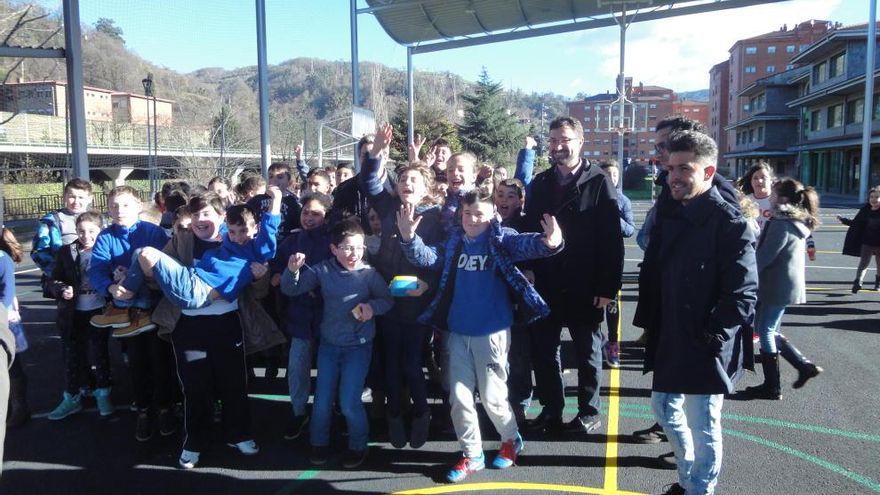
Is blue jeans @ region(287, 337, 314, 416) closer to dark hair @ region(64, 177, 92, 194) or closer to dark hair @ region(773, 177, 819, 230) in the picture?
dark hair @ region(64, 177, 92, 194)

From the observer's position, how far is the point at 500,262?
12.3 feet

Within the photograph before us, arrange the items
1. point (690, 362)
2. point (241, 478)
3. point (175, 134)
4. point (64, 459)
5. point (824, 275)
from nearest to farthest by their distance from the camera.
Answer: point (690, 362)
point (241, 478)
point (64, 459)
point (824, 275)
point (175, 134)

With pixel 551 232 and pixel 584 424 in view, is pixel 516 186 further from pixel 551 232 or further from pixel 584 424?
pixel 584 424

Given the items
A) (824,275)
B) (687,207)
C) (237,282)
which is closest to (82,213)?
(237,282)

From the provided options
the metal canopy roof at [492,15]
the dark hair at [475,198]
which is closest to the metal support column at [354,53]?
the metal canopy roof at [492,15]

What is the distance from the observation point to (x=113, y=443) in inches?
168

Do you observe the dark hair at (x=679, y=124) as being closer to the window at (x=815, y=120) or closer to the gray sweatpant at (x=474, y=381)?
the gray sweatpant at (x=474, y=381)

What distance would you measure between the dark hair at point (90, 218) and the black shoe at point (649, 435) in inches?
171

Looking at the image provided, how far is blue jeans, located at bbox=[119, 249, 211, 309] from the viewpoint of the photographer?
3549mm

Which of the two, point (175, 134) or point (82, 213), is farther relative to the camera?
point (175, 134)

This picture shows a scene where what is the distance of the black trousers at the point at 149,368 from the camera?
4.30m

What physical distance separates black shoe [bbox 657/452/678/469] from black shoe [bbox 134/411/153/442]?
11.6 feet

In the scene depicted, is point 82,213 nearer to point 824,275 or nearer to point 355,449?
point 355,449

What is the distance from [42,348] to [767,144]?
196 ft
